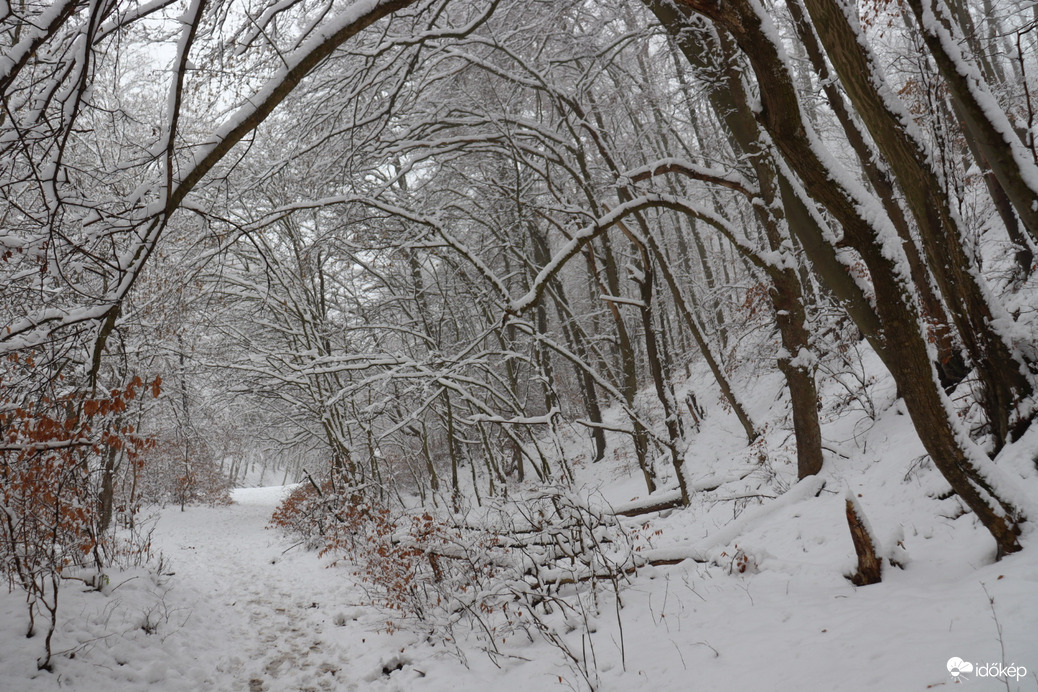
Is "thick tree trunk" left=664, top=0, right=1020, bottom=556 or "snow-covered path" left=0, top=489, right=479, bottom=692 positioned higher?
"thick tree trunk" left=664, top=0, right=1020, bottom=556

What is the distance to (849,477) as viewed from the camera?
572cm

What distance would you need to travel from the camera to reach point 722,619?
13.1 feet

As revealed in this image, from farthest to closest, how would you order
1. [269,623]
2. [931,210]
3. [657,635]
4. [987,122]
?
[269,623]
[657,635]
[931,210]
[987,122]

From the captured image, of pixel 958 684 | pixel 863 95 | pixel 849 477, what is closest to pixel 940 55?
pixel 863 95

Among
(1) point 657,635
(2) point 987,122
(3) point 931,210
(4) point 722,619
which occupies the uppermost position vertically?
(2) point 987,122

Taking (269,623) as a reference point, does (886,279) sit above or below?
above

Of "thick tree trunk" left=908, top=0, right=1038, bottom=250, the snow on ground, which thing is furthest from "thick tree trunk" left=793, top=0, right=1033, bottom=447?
the snow on ground

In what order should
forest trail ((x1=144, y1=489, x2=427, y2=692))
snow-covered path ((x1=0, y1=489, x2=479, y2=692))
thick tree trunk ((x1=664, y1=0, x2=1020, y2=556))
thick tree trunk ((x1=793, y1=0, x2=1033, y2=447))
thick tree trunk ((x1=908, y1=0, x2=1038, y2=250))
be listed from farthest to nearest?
1. forest trail ((x1=144, y1=489, x2=427, y2=692))
2. snow-covered path ((x1=0, y1=489, x2=479, y2=692))
3. thick tree trunk ((x1=793, y1=0, x2=1033, y2=447))
4. thick tree trunk ((x1=908, y1=0, x2=1038, y2=250))
5. thick tree trunk ((x1=664, y1=0, x2=1020, y2=556))

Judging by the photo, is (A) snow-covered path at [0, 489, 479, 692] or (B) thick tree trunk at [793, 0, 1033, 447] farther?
(A) snow-covered path at [0, 489, 479, 692]

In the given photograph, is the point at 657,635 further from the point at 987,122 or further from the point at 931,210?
the point at 987,122

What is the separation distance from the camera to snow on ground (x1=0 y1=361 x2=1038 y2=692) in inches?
111

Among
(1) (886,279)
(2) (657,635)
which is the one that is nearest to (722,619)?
(2) (657,635)

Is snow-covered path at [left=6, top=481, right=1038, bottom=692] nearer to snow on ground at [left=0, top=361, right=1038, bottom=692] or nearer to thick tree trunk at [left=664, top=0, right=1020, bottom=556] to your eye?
snow on ground at [left=0, top=361, right=1038, bottom=692]

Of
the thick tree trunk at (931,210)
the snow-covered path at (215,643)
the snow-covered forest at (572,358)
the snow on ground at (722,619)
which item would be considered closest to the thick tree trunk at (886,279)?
the snow-covered forest at (572,358)
